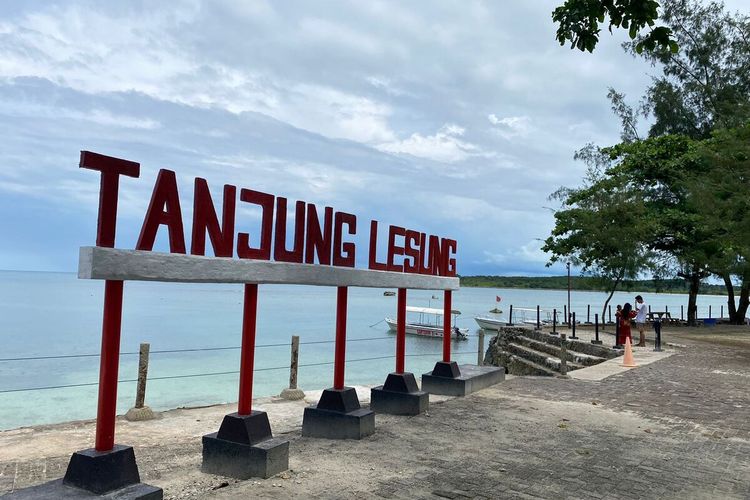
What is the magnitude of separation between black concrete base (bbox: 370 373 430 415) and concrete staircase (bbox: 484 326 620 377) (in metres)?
9.37

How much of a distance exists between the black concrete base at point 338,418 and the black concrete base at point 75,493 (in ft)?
9.95

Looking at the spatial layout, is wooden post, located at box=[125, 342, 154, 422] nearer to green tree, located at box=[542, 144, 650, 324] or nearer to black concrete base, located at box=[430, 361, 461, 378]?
black concrete base, located at box=[430, 361, 461, 378]

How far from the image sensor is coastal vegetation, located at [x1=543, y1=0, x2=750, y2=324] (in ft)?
88.7

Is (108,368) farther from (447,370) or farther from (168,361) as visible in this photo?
(168,361)

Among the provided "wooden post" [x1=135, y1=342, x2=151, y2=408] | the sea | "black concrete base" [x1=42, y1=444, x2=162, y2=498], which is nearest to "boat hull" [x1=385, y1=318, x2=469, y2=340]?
the sea

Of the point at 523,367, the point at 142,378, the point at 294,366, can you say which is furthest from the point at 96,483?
the point at 523,367

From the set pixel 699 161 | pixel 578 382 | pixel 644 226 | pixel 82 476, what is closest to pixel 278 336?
pixel 644 226

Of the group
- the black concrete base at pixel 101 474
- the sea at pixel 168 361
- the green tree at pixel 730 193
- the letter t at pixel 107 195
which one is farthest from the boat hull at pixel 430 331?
the letter t at pixel 107 195

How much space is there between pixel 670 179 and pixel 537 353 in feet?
48.8

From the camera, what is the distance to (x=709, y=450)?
23.6ft

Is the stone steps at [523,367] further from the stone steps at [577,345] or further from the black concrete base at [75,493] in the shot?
the black concrete base at [75,493]

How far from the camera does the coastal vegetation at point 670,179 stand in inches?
1064

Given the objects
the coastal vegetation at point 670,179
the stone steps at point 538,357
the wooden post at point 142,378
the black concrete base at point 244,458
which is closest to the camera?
the black concrete base at point 244,458

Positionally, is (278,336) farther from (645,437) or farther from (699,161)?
(645,437)
